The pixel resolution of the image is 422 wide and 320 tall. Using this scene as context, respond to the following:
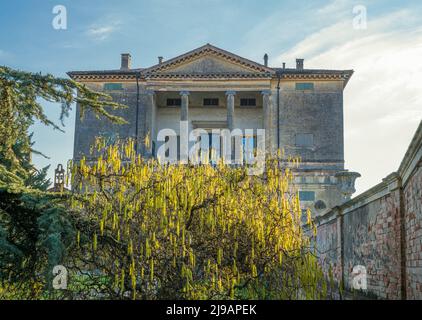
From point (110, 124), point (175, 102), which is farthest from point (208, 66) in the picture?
point (110, 124)

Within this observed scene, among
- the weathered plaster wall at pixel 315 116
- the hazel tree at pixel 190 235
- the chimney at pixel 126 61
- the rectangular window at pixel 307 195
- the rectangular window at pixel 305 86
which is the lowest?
the hazel tree at pixel 190 235

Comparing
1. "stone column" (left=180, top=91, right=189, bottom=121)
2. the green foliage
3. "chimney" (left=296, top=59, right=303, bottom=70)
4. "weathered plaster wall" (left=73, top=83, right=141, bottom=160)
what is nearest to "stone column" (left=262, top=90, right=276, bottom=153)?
"stone column" (left=180, top=91, right=189, bottom=121)

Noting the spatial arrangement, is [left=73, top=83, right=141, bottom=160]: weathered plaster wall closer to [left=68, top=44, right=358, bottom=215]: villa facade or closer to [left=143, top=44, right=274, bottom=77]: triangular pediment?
[left=68, top=44, right=358, bottom=215]: villa facade

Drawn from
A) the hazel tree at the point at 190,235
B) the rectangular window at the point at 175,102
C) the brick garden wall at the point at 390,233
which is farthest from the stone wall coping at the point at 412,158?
the rectangular window at the point at 175,102

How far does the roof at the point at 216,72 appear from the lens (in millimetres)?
34781

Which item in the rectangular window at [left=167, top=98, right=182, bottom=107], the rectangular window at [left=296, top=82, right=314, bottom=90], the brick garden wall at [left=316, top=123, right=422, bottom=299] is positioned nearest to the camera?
the brick garden wall at [left=316, top=123, right=422, bottom=299]

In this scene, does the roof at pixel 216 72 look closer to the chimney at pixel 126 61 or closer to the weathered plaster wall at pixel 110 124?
the weathered plaster wall at pixel 110 124

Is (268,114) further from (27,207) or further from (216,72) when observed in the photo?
(27,207)

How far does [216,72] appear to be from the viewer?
3500 centimetres

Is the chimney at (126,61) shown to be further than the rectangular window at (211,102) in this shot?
Yes

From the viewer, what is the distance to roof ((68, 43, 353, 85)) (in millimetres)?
34781

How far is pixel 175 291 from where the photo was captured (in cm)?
778

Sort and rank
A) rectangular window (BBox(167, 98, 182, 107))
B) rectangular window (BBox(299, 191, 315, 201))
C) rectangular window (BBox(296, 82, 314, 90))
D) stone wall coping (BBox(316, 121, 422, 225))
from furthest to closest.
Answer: rectangular window (BBox(167, 98, 182, 107)) < rectangular window (BBox(296, 82, 314, 90)) < rectangular window (BBox(299, 191, 315, 201)) < stone wall coping (BBox(316, 121, 422, 225))

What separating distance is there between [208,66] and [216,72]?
0.70 metres
